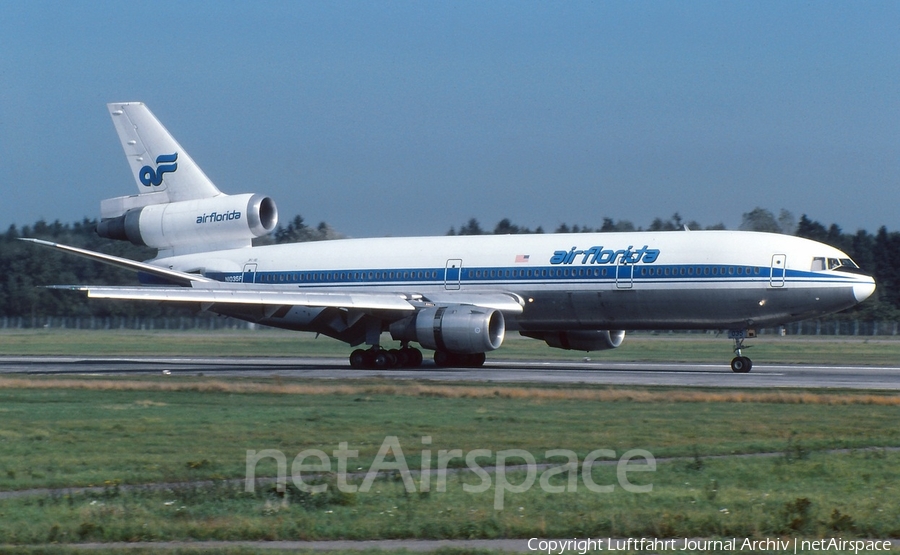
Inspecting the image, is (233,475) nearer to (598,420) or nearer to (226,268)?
(598,420)

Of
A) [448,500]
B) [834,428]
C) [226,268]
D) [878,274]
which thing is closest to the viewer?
[448,500]

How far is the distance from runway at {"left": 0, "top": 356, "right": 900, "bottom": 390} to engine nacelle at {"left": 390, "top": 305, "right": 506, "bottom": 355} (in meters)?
0.85

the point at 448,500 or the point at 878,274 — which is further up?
the point at 878,274

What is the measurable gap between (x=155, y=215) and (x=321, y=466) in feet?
94.9

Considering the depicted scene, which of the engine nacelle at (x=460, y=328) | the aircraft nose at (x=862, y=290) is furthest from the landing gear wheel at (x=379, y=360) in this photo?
the aircraft nose at (x=862, y=290)

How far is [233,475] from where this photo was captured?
40.6 feet

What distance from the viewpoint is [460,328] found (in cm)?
3206

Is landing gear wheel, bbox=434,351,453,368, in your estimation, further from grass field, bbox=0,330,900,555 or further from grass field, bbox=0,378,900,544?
grass field, bbox=0,378,900,544

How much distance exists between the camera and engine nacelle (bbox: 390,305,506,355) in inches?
1258

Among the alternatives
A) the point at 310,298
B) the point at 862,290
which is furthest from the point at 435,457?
the point at 862,290

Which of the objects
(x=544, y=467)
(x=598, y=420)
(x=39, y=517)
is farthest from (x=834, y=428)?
(x=39, y=517)

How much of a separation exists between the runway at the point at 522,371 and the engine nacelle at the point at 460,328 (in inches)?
33.5

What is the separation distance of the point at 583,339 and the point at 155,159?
1678cm

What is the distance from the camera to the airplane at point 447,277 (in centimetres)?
3175
